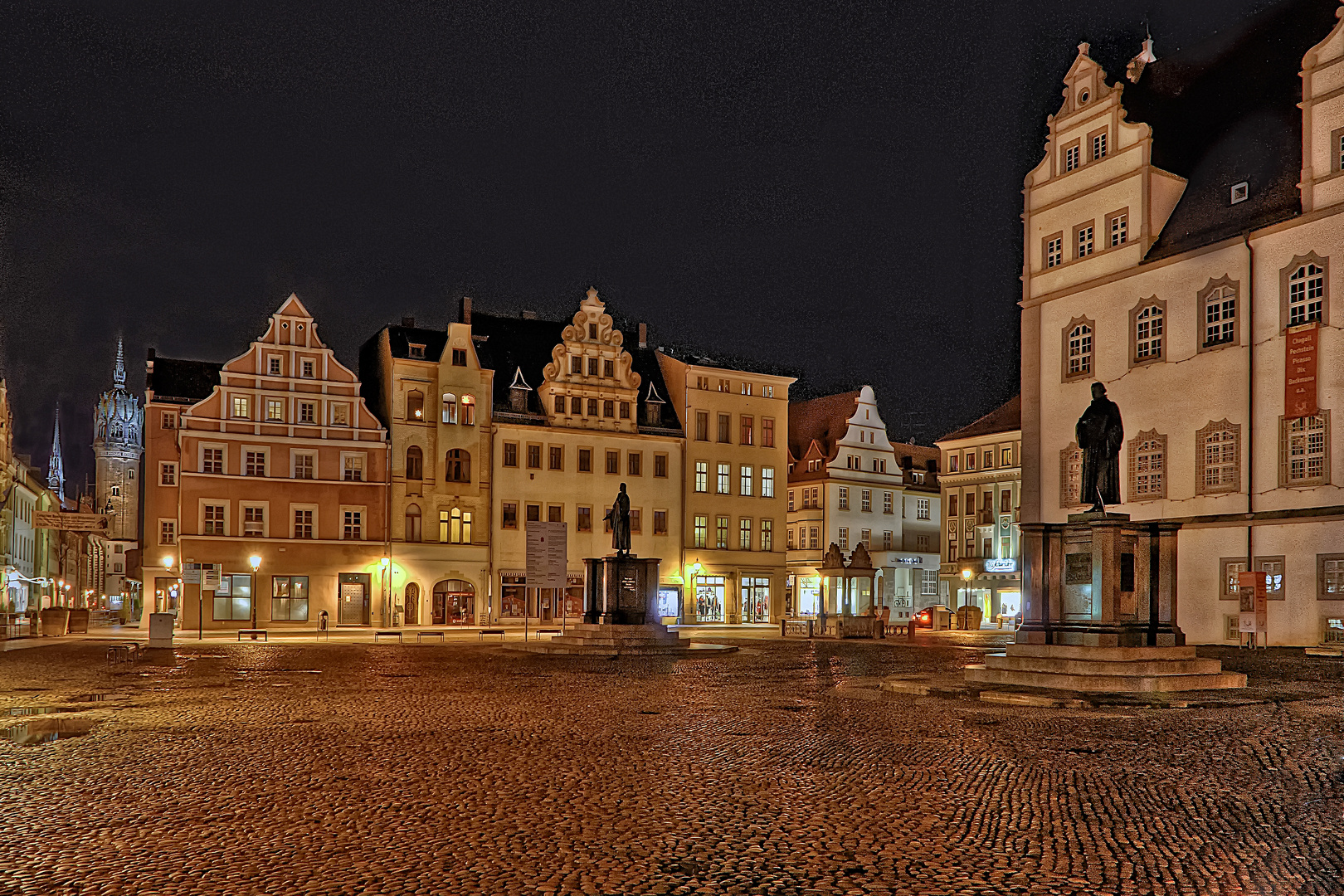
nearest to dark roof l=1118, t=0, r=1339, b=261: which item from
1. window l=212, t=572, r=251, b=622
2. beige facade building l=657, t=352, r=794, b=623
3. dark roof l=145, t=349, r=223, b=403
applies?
beige facade building l=657, t=352, r=794, b=623

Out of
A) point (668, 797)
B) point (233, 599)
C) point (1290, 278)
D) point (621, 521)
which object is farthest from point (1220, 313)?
point (233, 599)

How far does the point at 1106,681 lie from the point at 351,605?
→ 42159mm

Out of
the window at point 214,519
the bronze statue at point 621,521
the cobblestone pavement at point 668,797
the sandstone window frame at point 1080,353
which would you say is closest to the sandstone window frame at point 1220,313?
the sandstone window frame at point 1080,353

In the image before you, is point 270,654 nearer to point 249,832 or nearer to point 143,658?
point 143,658

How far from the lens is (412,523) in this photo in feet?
188

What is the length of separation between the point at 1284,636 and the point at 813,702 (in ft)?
82.0

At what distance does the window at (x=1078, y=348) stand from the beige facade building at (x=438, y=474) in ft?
83.7

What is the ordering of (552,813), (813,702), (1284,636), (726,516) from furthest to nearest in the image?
(726,516)
(1284,636)
(813,702)
(552,813)

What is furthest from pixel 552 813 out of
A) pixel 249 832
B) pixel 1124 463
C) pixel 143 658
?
pixel 1124 463

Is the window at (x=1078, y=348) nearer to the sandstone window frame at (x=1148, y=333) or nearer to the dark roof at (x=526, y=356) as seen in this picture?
the sandstone window frame at (x=1148, y=333)

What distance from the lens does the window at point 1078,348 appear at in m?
44.5

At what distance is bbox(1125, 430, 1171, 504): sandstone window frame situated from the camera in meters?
41.5

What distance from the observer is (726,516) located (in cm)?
6519

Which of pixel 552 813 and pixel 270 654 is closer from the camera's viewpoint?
pixel 552 813
